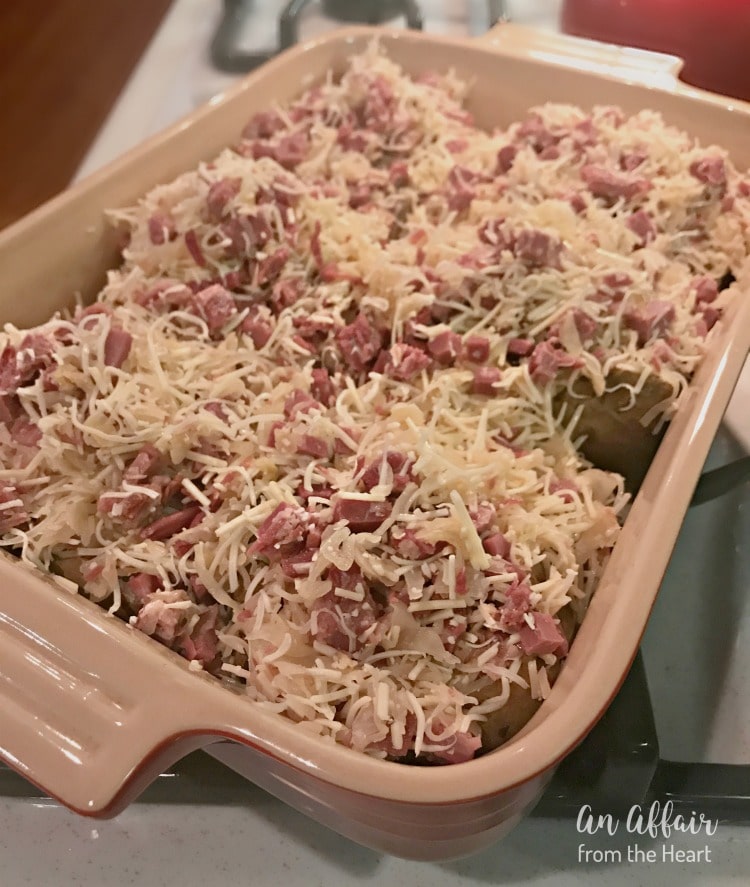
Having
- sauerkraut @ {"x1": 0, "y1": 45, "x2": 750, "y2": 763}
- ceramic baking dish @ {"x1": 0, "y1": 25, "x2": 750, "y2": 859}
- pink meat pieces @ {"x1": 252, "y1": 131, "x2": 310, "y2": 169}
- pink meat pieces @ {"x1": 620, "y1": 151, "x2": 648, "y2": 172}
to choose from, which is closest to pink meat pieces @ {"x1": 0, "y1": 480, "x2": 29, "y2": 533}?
sauerkraut @ {"x1": 0, "y1": 45, "x2": 750, "y2": 763}

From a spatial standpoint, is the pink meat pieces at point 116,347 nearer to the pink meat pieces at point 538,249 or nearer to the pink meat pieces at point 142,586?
the pink meat pieces at point 142,586

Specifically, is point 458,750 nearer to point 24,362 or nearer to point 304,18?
point 24,362

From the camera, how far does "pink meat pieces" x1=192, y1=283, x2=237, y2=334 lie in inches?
38.2

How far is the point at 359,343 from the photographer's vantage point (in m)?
0.96

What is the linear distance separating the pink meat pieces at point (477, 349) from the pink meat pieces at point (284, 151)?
469 mm

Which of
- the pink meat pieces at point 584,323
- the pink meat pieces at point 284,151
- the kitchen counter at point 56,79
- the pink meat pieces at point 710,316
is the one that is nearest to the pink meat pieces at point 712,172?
the pink meat pieces at point 710,316

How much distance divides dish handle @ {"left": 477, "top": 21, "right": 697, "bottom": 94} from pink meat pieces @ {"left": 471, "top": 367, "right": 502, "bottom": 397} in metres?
0.65

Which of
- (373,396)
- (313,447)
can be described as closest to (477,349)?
(373,396)

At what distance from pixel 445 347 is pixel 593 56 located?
71cm

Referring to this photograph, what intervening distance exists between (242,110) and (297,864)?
1.06 m

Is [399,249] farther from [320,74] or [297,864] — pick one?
[297,864]

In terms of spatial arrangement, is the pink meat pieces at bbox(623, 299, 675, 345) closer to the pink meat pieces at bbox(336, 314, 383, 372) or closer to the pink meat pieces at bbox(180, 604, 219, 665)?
the pink meat pieces at bbox(336, 314, 383, 372)

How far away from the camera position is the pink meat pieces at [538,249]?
3.18ft

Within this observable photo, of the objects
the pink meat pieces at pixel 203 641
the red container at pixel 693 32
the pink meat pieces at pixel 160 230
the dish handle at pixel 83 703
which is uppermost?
the red container at pixel 693 32
